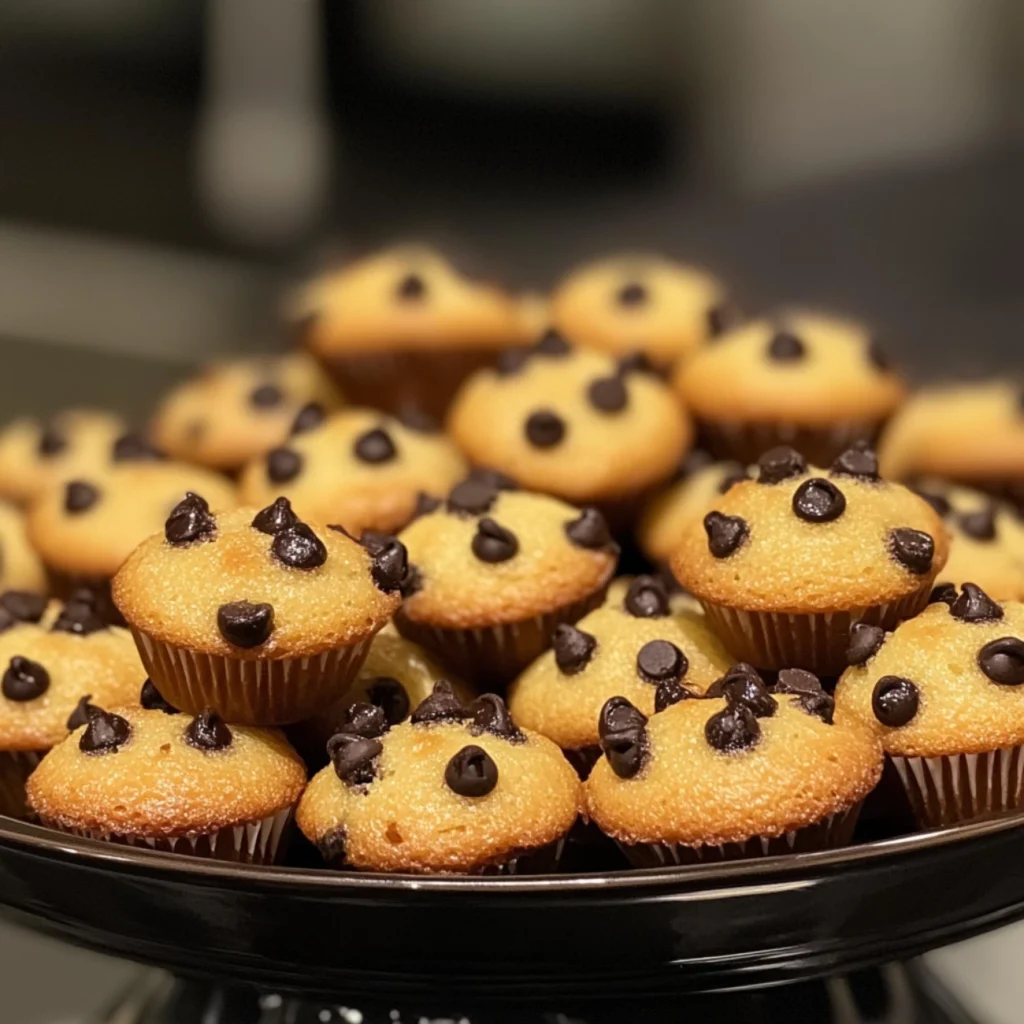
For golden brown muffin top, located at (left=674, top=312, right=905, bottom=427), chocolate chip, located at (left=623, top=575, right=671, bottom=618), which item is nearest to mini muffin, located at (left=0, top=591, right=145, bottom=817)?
chocolate chip, located at (left=623, top=575, right=671, bottom=618)

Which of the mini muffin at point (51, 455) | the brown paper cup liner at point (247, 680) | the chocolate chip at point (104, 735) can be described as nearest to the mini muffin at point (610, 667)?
the brown paper cup liner at point (247, 680)

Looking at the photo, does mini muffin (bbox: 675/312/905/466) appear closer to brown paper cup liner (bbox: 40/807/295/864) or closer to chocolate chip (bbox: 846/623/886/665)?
chocolate chip (bbox: 846/623/886/665)

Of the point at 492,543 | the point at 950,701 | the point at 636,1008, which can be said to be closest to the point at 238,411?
the point at 492,543

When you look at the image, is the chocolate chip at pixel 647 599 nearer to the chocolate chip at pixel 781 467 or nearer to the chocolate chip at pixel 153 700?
the chocolate chip at pixel 781 467

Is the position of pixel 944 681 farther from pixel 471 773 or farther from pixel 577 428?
pixel 577 428

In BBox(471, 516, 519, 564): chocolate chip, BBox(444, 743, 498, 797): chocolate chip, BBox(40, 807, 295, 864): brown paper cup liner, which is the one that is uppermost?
BBox(471, 516, 519, 564): chocolate chip

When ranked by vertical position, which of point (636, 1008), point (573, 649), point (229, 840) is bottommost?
point (636, 1008)
